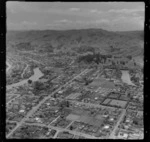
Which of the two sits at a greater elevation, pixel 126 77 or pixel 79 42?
pixel 79 42

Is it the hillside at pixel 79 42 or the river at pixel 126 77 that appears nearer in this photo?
the hillside at pixel 79 42

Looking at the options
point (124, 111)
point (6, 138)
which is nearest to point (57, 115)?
point (124, 111)

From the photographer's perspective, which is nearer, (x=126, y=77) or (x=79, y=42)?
(x=79, y=42)

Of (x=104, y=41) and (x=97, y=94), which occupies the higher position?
(x=104, y=41)

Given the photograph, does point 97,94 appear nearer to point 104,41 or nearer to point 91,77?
point 91,77

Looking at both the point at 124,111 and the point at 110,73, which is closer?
the point at 124,111

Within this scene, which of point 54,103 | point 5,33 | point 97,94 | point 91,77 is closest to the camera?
point 5,33

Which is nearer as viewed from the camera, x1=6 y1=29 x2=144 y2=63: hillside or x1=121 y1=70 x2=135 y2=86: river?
x1=6 y1=29 x2=144 y2=63: hillside

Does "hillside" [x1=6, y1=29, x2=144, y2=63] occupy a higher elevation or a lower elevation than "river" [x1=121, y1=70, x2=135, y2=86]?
higher

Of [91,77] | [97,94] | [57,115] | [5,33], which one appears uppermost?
[5,33]

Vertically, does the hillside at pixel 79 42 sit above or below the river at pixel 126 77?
above

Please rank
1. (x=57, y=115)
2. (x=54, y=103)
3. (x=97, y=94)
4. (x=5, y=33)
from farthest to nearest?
(x=97, y=94) → (x=54, y=103) → (x=57, y=115) → (x=5, y=33)
